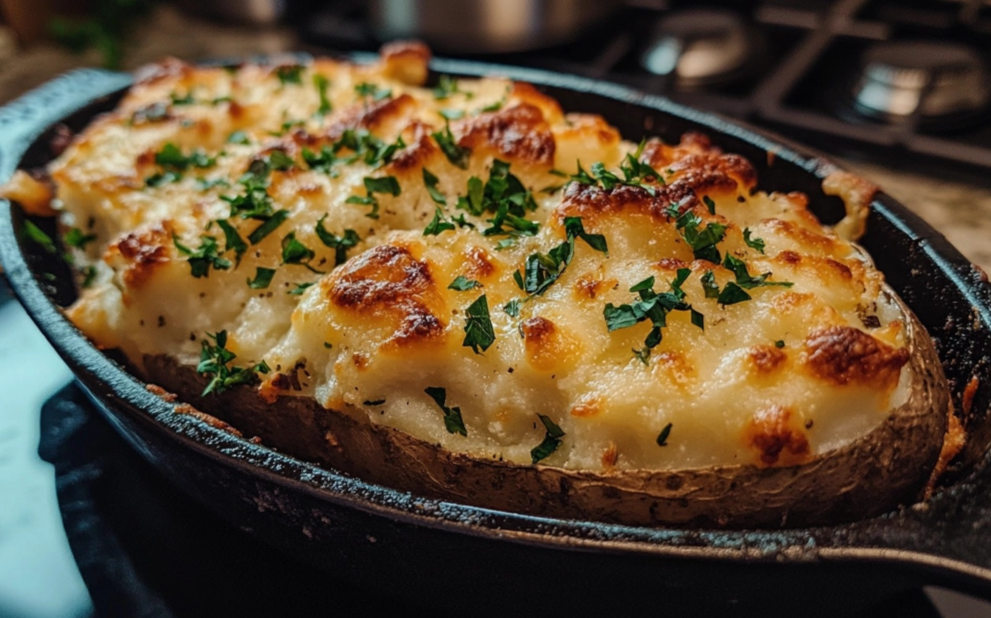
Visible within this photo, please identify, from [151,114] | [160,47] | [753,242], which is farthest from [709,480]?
[160,47]

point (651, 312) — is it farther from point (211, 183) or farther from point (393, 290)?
point (211, 183)

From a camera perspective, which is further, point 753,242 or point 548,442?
point 753,242

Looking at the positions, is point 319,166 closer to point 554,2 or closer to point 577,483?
point 577,483

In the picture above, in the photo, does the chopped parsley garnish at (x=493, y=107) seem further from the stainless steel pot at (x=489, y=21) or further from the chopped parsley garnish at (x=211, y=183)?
the stainless steel pot at (x=489, y=21)

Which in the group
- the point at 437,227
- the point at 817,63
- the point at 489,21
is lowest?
the point at 817,63

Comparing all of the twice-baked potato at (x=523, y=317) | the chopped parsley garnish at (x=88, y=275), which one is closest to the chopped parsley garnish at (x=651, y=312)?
the twice-baked potato at (x=523, y=317)

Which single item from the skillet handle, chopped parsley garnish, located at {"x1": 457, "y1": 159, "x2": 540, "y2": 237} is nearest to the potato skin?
chopped parsley garnish, located at {"x1": 457, "y1": 159, "x2": 540, "y2": 237}

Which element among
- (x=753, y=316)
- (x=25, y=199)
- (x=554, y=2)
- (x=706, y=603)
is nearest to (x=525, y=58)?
(x=554, y=2)
